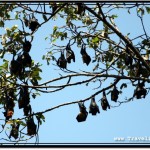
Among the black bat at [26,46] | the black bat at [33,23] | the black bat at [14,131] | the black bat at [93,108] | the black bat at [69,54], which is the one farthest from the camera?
the black bat at [69,54]

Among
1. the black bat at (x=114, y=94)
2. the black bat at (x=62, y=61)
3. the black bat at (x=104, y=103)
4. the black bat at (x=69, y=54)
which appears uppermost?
the black bat at (x=69, y=54)

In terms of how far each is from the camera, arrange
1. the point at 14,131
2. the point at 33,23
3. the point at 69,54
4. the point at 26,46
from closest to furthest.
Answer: the point at 14,131, the point at 26,46, the point at 33,23, the point at 69,54

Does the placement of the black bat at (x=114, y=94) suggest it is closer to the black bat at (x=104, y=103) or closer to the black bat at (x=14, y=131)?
the black bat at (x=104, y=103)

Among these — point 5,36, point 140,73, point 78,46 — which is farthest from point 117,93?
point 5,36

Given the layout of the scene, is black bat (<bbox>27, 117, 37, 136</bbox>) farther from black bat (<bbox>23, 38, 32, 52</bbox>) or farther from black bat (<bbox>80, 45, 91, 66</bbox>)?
black bat (<bbox>80, 45, 91, 66</bbox>)

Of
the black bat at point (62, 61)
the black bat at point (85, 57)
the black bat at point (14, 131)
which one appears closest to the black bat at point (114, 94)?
the black bat at point (85, 57)

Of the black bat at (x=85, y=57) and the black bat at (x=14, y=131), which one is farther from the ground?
the black bat at (x=85, y=57)

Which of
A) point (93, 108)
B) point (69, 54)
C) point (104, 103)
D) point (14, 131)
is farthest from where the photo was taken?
point (69, 54)

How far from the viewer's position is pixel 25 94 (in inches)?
254

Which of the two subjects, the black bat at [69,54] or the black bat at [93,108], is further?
the black bat at [69,54]

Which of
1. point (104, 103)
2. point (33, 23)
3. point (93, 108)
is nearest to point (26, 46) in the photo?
point (33, 23)

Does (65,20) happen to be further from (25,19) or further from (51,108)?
(51,108)

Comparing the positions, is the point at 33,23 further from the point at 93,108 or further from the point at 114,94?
the point at 114,94

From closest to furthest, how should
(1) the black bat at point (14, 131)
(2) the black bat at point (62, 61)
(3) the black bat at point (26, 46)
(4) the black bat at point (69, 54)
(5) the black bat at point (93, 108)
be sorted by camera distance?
(1) the black bat at point (14, 131), (3) the black bat at point (26, 46), (5) the black bat at point (93, 108), (2) the black bat at point (62, 61), (4) the black bat at point (69, 54)
